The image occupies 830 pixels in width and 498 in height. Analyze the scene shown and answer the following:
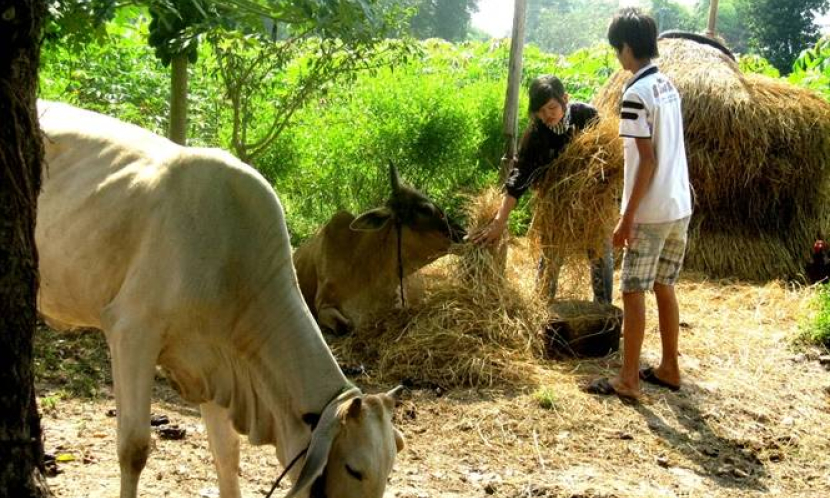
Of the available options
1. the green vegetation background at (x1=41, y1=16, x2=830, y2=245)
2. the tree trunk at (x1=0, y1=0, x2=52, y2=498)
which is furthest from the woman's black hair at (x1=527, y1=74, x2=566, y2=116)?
the tree trunk at (x1=0, y1=0, x2=52, y2=498)

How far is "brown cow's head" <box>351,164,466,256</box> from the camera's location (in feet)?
23.7

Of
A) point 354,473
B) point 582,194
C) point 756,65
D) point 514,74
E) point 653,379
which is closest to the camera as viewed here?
point 354,473

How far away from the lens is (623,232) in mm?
5797

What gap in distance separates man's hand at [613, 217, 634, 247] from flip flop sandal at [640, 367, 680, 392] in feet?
3.61

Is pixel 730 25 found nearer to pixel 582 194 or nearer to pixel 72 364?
pixel 582 194

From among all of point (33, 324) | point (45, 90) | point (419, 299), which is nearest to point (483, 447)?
point (419, 299)

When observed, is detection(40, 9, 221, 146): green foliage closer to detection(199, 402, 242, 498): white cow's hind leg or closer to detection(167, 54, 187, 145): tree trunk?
detection(167, 54, 187, 145): tree trunk

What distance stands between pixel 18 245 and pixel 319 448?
3.88ft

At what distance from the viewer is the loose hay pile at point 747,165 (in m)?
9.91

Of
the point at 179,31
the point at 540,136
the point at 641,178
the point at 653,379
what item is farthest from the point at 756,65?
the point at 179,31

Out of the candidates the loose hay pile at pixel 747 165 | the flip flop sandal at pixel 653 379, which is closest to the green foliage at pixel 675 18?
the loose hay pile at pixel 747 165

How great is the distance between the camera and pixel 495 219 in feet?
22.5

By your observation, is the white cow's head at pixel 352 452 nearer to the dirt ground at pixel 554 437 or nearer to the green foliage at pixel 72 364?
the dirt ground at pixel 554 437

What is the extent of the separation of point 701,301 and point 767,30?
72.7 ft
